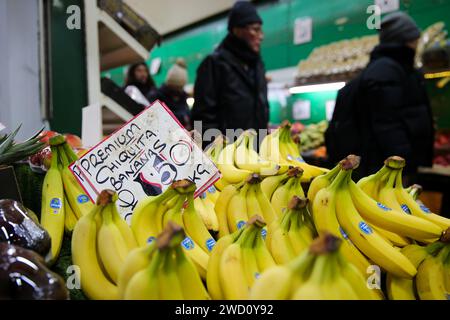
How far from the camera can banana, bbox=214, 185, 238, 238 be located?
3.49ft

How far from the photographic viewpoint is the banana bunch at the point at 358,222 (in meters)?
0.85

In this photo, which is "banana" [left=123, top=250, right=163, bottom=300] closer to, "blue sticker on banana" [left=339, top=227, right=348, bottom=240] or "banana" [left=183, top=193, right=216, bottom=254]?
"banana" [left=183, top=193, right=216, bottom=254]

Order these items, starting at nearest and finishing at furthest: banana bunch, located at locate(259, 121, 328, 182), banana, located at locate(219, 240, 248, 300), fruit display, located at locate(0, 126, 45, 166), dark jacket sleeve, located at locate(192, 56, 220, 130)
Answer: banana, located at locate(219, 240, 248, 300) → fruit display, located at locate(0, 126, 45, 166) → banana bunch, located at locate(259, 121, 328, 182) → dark jacket sleeve, located at locate(192, 56, 220, 130)

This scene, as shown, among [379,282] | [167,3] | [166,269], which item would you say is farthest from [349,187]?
[167,3]

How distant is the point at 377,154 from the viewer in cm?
254

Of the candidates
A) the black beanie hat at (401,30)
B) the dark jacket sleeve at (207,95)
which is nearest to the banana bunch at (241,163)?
the dark jacket sleeve at (207,95)

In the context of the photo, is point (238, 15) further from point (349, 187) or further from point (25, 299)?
point (25, 299)

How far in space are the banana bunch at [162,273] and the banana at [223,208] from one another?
0.38 metres

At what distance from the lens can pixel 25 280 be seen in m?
0.63

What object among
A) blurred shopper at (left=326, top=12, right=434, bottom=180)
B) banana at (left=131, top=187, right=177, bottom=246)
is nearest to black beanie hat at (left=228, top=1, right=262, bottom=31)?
blurred shopper at (left=326, top=12, right=434, bottom=180)

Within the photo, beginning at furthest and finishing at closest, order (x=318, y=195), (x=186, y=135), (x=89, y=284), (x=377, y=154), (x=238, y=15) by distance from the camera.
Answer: (x=238, y=15), (x=377, y=154), (x=186, y=135), (x=318, y=195), (x=89, y=284)

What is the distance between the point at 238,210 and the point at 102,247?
15.0 inches

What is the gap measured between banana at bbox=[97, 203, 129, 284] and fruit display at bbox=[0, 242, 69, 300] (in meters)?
0.12

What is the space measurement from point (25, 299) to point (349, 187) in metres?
0.74
